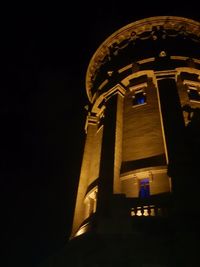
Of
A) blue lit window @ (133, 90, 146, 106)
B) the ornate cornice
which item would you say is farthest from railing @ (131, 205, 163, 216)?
the ornate cornice

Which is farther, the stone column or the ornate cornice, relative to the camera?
the ornate cornice

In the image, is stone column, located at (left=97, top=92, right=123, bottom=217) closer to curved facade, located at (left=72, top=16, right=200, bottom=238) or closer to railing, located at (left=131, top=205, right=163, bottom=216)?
curved facade, located at (left=72, top=16, right=200, bottom=238)

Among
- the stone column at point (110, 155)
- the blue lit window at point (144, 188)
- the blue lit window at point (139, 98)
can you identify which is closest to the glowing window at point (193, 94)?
the blue lit window at point (139, 98)

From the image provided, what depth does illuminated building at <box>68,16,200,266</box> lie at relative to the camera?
45.5 ft

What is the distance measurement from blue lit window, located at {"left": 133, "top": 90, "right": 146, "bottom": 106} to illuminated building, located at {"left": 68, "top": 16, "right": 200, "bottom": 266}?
9cm

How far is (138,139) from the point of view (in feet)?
70.7

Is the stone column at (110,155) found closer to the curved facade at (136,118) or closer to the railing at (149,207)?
the curved facade at (136,118)

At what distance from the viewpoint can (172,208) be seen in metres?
14.2

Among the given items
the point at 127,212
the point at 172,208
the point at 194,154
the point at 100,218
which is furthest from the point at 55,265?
the point at 194,154

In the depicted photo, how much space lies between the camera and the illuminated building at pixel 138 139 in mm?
13883

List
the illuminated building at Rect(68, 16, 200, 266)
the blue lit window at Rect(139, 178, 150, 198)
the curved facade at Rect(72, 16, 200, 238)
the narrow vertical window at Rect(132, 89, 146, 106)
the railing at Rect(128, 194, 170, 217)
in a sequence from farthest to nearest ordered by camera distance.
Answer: the narrow vertical window at Rect(132, 89, 146, 106)
the blue lit window at Rect(139, 178, 150, 198)
the curved facade at Rect(72, 16, 200, 238)
the railing at Rect(128, 194, 170, 217)
the illuminated building at Rect(68, 16, 200, 266)

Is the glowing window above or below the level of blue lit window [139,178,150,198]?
above

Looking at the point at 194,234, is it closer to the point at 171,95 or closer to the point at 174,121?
the point at 174,121

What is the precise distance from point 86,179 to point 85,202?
1977 mm
